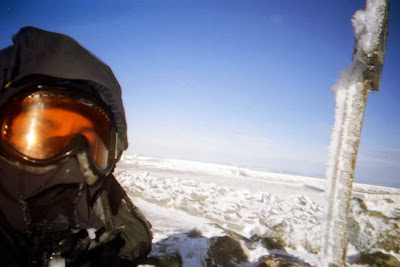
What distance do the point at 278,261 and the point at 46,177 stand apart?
152 inches

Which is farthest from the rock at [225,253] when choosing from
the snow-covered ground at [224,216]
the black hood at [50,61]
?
the black hood at [50,61]

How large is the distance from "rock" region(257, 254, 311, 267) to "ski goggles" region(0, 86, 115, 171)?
3482 mm

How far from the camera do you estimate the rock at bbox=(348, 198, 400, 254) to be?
13.8 feet

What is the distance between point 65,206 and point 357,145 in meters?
2.74

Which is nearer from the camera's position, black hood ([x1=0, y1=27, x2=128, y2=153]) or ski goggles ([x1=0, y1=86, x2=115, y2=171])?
black hood ([x1=0, y1=27, x2=128, y2=153])

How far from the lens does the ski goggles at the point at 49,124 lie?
136 centimetres

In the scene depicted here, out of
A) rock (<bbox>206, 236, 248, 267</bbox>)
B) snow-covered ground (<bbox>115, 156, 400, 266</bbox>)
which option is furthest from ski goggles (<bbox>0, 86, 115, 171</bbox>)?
rock (<bbox>206, 236, 248, 267</bbox>)

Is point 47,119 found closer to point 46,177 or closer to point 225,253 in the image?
point 46,177

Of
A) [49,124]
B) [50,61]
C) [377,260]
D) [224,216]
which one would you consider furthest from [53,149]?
[224,216]

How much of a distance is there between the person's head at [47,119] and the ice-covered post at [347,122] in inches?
92.1

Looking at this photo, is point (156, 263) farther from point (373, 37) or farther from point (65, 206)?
point (373, 37)

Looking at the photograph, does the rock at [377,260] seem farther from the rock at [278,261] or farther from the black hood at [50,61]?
the black hood at [50,61]

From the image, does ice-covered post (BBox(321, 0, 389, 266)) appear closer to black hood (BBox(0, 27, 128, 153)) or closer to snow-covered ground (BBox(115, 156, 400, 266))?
snow-covered ground (BBox(115, 156, 400, 266))

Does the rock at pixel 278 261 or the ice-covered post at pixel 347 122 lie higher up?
the ice-covered post at pixel 347 122
